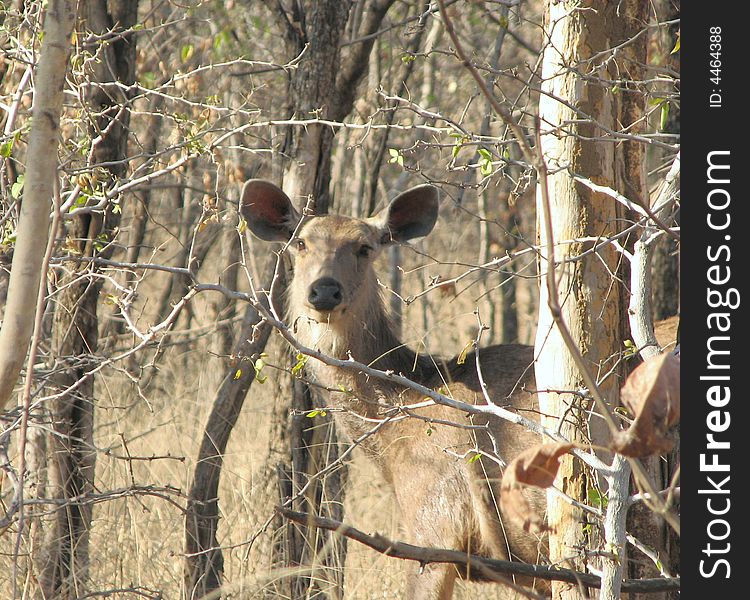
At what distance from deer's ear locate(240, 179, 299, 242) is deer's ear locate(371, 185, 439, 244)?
2.06 ft

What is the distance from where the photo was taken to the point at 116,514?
6.46 m

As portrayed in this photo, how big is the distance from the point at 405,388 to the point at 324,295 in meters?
0.82

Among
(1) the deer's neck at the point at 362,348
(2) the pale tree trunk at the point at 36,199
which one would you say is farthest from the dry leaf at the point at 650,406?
(1) the deer's neck at the point at 362,348

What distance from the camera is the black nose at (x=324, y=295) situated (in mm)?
5797

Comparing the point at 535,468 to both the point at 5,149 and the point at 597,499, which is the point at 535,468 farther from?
the point at 5,149

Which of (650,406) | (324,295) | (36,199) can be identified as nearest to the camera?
(650,406)

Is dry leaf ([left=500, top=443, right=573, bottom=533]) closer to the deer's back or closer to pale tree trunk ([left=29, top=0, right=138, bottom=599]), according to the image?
the deer's back

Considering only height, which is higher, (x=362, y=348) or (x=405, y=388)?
(x=362, y=348)

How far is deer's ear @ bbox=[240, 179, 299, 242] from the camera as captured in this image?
625 centimetres

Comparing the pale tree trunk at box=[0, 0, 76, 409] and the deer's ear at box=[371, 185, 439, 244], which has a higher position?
the deer's ear at box=[371, 185, 439, 244]

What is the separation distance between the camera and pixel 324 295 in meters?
5.80
